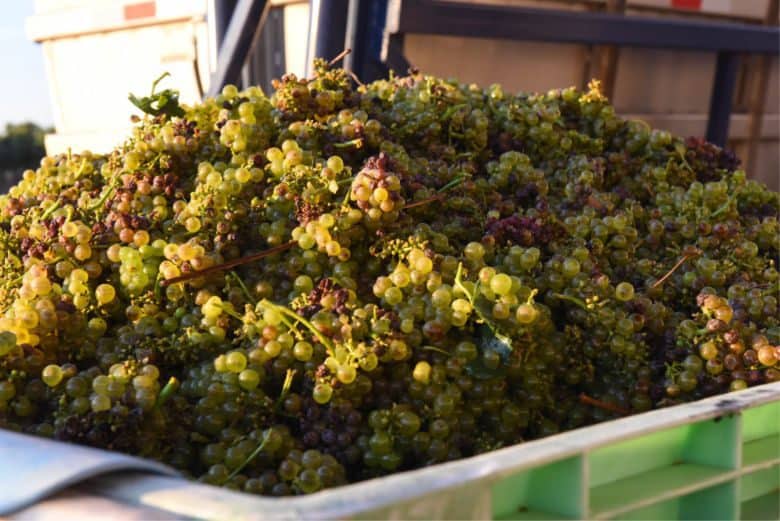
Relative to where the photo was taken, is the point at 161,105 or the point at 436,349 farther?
the point at 161,105

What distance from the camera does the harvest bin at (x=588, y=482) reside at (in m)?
0.66

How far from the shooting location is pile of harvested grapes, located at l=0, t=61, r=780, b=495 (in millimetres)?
998

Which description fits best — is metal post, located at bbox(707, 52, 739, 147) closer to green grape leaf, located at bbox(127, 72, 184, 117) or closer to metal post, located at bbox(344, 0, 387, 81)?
metal post, located at bbox(344, 0, 387, 81)

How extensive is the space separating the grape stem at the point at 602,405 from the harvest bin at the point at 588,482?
0.57ft

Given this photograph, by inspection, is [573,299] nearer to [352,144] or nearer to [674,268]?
[674,268]

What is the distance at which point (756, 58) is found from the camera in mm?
4219

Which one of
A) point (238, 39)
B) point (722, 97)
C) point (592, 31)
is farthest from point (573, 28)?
point (238, 39)

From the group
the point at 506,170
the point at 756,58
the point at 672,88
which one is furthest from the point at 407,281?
the point at 756,58

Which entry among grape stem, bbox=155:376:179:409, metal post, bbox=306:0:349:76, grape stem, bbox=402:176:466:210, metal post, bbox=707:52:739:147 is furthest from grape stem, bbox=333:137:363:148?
metal post, bbox=707:52:739:147

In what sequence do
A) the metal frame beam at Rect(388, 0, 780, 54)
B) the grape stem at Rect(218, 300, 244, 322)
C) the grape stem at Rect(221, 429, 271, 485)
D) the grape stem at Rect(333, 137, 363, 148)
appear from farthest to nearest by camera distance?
the metal frame beam at Rect(388, 0, 780, 54)
the grape stem at Rect(333, 137, 363, 148)
the grape stem at Rect(218, 300, 244, 322)
the grape stem at Rect(221, 429, 271, 485)

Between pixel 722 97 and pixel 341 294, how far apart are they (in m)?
3.30

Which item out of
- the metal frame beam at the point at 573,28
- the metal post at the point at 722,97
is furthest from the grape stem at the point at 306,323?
the metal post at the point at 722,97

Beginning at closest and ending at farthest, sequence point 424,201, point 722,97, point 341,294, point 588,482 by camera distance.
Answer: point 588,482, point 341,294, point 424,201, point 722,97

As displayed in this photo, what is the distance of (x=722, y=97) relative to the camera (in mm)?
3881
